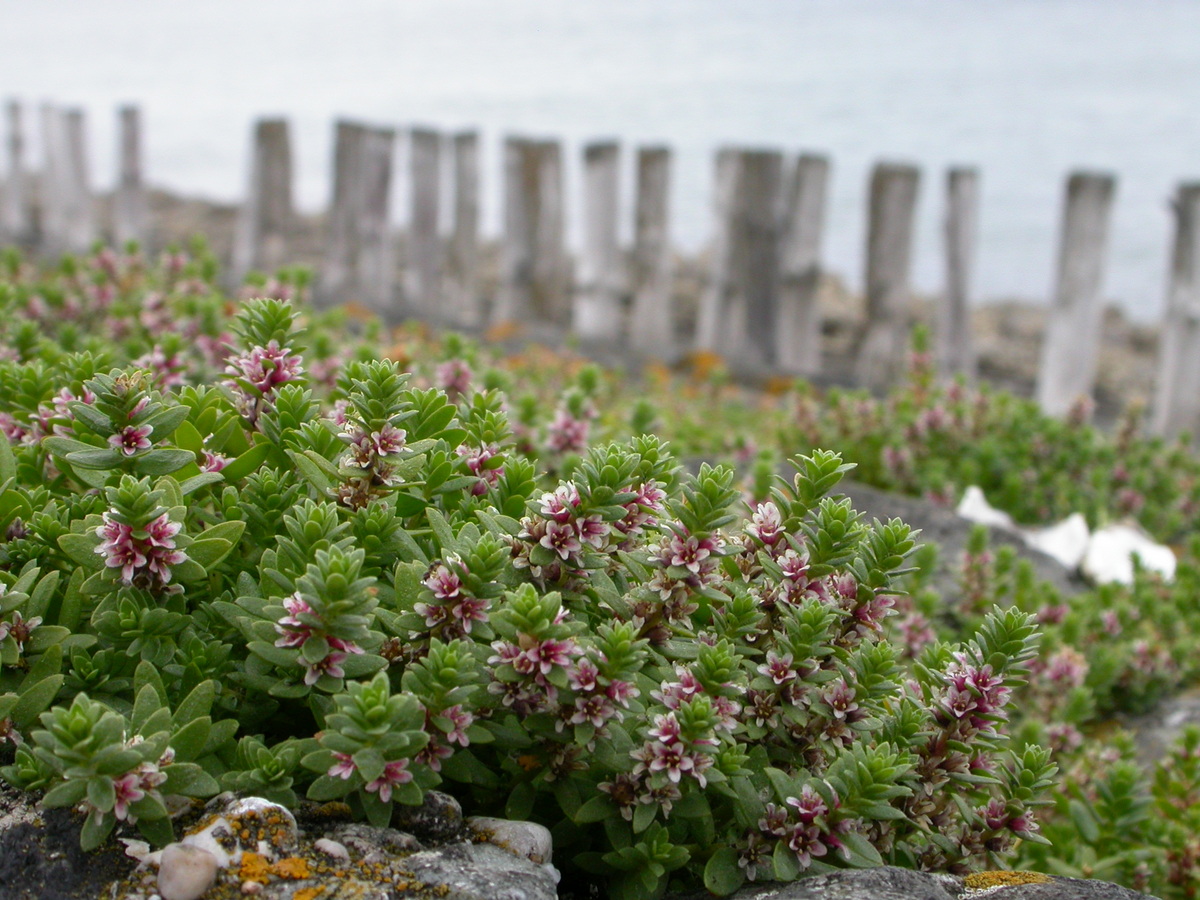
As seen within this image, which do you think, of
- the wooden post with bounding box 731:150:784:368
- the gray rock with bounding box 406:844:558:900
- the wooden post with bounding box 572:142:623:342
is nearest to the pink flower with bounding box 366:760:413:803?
the gray rock with bounding box 406:844:558:900

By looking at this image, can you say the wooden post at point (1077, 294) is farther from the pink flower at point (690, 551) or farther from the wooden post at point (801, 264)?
the pink flower at point (690, 551)

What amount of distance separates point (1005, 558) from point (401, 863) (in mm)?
2872

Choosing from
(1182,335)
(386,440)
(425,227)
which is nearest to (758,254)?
(425,227)

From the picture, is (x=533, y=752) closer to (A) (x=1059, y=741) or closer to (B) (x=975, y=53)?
(A) (x=1059, y=741)

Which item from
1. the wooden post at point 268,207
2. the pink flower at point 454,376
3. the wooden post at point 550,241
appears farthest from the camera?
the wooden post at point 268,207

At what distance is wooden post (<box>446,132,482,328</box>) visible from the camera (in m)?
10.2

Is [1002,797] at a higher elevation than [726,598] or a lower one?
lower

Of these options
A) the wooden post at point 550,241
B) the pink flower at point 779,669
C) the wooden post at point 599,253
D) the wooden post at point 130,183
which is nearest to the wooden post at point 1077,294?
the wooden post at point 599,253

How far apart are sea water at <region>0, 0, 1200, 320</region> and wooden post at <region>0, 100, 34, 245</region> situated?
19.8 feet

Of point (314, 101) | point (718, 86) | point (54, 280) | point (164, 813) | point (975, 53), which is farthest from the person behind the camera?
point (975, 53)

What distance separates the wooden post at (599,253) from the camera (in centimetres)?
974

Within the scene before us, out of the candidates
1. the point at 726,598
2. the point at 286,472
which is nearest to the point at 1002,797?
the point at 726,598

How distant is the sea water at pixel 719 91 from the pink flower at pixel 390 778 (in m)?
12.9

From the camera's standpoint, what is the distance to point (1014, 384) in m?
11.3
